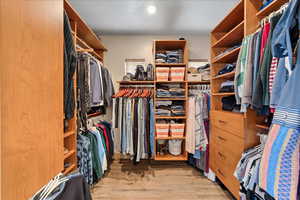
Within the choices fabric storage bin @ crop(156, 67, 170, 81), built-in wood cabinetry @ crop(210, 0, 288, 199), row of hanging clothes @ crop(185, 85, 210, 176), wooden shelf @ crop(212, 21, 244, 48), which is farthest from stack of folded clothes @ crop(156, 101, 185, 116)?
wooden shelf @ crop(212, 21, 244, 48)

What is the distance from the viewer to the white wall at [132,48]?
10.1 ft

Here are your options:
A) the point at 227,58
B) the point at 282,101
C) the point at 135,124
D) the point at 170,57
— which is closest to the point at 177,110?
the point at 135,124

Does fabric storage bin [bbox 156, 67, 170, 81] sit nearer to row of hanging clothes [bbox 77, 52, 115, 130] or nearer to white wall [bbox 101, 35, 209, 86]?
white wall [bbox 101, 35, 209, 86]

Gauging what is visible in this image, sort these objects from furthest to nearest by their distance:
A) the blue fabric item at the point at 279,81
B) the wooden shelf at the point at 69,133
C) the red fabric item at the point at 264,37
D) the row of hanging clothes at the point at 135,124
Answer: the row of hanging clothes at the point at 135,124 → the wooden shelf at the point at 69,133 → the red fabric item at the point at 264,37 → the blue fabric item at the point at 279,81

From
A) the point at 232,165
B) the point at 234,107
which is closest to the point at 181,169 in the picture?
the point at 232,165

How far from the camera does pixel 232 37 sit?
6.17 feet

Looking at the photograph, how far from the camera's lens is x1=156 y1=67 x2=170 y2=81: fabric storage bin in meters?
2.53

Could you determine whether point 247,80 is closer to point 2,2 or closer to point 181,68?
point 181,68

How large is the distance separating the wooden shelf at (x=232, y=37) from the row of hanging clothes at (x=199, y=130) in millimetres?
723

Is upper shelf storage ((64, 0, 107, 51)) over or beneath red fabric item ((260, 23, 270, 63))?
over

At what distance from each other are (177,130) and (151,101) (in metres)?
0.67

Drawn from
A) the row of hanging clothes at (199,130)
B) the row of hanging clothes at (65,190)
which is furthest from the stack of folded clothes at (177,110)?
the row of hanging clothes at (65,190)

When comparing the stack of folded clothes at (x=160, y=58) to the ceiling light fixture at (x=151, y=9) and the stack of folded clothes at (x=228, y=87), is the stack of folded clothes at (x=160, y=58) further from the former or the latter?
the stack of folded clothes at (x=228, y=87)

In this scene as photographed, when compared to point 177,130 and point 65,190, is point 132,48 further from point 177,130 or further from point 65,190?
point 65,190
